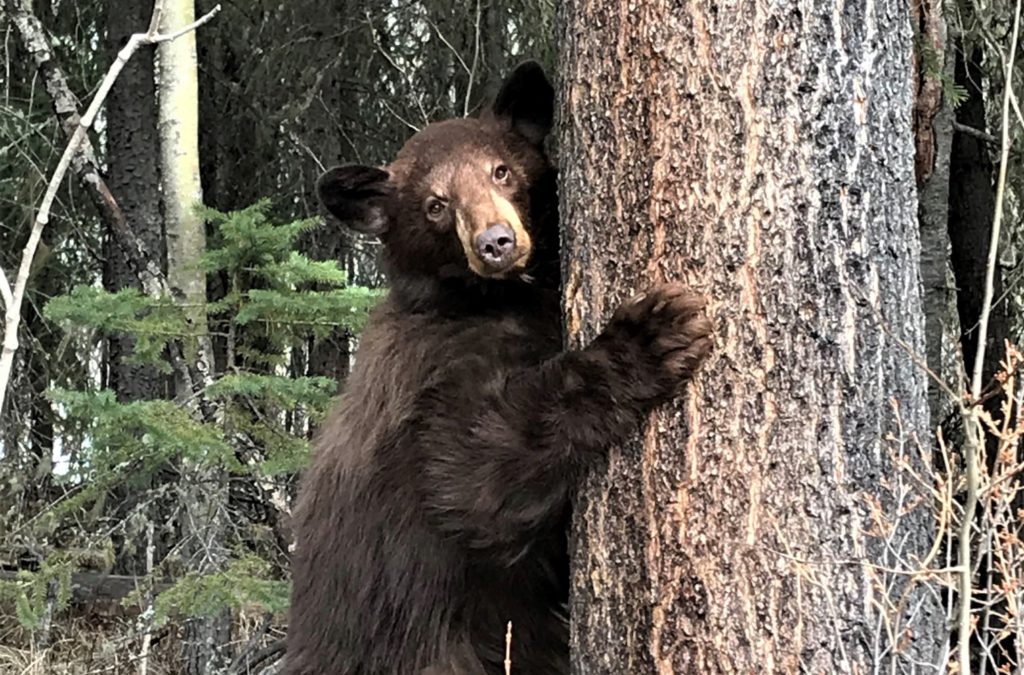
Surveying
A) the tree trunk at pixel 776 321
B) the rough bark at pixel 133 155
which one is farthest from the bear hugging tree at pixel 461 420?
the rough bark at pixel 133 155

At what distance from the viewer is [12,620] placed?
8000 millimetres

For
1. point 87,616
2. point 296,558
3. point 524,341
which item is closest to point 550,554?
→ point 524,341

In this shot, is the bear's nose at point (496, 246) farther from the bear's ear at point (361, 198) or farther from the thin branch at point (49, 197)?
the thin branch at point (49, 197)

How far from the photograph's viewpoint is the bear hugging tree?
293 cm

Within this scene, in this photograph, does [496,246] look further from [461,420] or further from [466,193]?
[461,420]

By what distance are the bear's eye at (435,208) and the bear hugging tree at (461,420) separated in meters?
0.01

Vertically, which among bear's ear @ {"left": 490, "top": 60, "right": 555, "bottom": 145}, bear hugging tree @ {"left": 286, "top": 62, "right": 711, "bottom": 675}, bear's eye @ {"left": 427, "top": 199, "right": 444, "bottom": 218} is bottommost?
bear hugging tree @ {"left": 286, "top": 62, "right": 711, "bottom": 675}

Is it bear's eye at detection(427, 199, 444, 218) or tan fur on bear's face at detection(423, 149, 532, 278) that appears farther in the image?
Answer: bear's eye at detection(427, 199, 444, 218)

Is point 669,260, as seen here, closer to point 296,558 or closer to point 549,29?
point 296,558

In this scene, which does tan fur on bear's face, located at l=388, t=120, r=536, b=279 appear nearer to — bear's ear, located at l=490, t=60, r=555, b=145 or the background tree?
bear's ear, located at l=490, t=60, r=555, b=145

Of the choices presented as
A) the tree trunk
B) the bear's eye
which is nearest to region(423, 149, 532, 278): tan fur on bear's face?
the bear's eye

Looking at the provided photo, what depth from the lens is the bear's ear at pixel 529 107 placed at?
4.08 meters

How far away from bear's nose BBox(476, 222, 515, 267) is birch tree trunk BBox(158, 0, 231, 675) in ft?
7.63

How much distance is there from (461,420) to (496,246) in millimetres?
586
